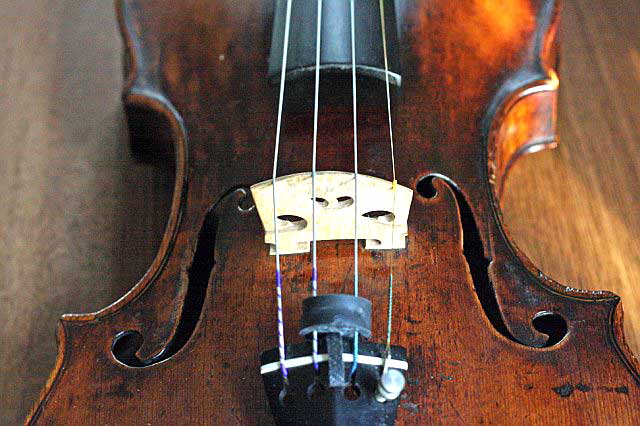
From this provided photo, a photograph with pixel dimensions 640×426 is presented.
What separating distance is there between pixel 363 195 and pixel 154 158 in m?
0.57

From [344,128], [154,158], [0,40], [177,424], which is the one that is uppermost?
[0,40]

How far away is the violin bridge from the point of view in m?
1.01

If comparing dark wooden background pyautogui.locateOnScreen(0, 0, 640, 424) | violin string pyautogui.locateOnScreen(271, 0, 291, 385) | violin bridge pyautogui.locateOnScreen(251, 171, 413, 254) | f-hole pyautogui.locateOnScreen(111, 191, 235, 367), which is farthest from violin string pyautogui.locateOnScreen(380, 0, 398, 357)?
dark wooden background pyautogui.locateOnScreen(0, 0, 640, 424)

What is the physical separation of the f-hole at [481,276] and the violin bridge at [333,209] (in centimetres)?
9

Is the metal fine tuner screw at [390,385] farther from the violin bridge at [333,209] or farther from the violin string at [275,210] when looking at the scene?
the violin bridge at [333,209]

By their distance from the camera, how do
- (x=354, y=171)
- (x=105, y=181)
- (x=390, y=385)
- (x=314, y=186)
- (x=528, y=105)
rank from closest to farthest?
(x=390, y=385) → (x=314, y=186) → (x=354, y=171) → (x=528, y=105) → (x=105, y=181)

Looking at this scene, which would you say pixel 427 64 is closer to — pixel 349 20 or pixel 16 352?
pixel 349 20

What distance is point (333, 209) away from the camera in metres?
1.02

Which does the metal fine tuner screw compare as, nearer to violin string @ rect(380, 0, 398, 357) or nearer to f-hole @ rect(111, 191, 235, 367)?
violin string @ rect(380, 0, 398, 357)

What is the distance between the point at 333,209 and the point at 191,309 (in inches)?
8.1

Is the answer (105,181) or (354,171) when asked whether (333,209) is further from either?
(105,181)

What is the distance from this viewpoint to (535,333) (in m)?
0.99

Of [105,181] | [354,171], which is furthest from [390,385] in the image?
[105,181]

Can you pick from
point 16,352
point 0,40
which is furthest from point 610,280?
point 0,40
